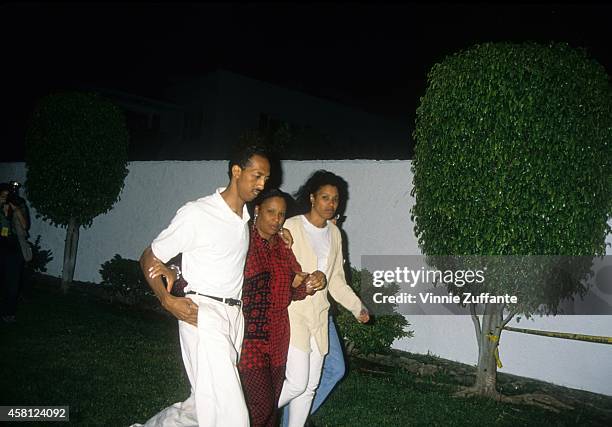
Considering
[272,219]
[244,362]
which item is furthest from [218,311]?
[272,219]

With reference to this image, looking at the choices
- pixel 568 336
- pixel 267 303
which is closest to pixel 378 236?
pixel 568 336

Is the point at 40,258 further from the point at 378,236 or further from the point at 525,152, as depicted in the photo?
the point at 525,152

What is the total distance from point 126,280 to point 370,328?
15.7 ft

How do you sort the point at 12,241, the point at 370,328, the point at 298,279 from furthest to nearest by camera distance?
the point at 12,241, the point at 370,328, the point at 298,279

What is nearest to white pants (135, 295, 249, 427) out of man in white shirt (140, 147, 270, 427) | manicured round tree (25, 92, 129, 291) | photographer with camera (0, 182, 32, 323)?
man in white shirt (140, 147, 270, 427)

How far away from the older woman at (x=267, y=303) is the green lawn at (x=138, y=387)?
52.6 inches

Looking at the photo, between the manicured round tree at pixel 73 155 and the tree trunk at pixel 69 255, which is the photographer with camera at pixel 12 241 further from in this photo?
the tree trunk at pixel 69 255

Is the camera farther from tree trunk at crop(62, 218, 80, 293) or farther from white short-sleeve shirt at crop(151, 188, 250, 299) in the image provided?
white short-sleeve shirt at crop(151, 188, 250, 299)

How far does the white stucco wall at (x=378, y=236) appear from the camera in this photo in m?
5.73

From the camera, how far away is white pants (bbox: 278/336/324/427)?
11.8 feet

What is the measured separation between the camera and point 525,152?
4.39m

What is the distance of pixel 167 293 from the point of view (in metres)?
2.89

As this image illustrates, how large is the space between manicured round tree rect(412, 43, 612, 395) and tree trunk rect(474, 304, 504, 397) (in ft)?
2.22

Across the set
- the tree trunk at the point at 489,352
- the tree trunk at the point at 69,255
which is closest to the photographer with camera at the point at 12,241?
the tree trunk at the point at 69,255
